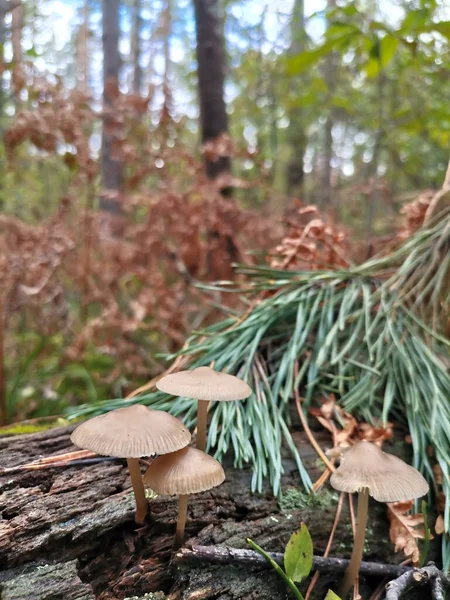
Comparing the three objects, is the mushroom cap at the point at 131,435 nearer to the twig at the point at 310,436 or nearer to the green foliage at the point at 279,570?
the green foliage at the point at 279,570

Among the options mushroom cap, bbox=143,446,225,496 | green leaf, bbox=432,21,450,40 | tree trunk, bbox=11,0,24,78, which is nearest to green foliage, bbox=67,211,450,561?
mushroom cap, bbox=143,446,225,496

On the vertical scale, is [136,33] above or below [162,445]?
above

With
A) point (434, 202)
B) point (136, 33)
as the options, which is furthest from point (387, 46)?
point (136, 33)

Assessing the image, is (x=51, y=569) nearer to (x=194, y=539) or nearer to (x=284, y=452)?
(x=194, y=539)

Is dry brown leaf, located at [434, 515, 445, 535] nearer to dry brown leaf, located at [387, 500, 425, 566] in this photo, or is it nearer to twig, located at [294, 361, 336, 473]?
dry brown leaf, located at [387, 500, 425, 566]

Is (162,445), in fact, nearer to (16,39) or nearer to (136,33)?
(16,39)

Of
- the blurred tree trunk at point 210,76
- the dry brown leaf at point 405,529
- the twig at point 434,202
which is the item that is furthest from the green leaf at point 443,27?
the dry brown leaf at point 405,529

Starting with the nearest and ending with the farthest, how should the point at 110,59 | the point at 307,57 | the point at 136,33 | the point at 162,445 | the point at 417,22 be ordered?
1. the point at 162,445
2. the point at 417,22
3. the point at 307,57
4. the point at 110,59
5. the point at 136,33
